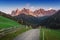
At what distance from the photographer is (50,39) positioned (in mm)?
31266

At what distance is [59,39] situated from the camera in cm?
3108

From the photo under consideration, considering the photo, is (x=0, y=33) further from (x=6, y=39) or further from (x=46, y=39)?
(x=46, y=39)

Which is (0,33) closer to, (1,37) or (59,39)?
(1,37)

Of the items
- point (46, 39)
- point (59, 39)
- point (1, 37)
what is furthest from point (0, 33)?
point (59, 39)

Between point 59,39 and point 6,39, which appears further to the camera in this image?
point 59,39

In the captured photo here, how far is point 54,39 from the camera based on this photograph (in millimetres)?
31172

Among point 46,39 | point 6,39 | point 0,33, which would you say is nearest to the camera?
point 0,33

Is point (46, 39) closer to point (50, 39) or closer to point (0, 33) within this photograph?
point (50, 39)

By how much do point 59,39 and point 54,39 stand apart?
79 centimetres

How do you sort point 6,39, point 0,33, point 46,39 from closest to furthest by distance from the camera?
point 0,33 < point 6,39 < point 46,39

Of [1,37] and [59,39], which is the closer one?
[1,37]

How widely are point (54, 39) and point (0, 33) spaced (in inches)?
368

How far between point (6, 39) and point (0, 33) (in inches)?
109

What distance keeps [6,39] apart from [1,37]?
5.17 feet
